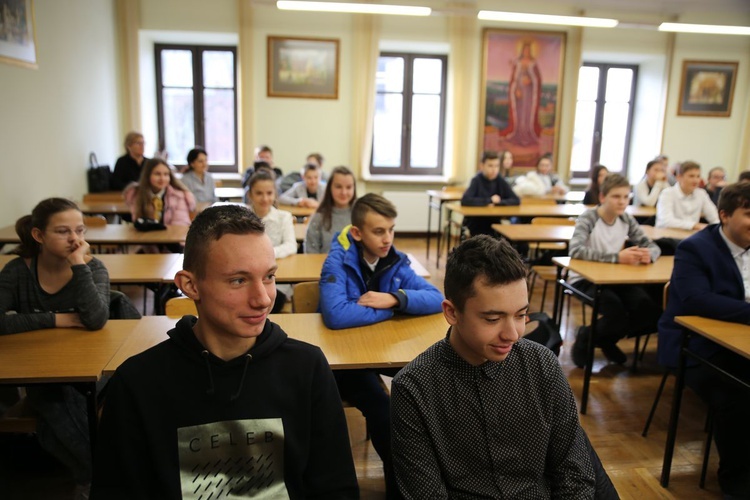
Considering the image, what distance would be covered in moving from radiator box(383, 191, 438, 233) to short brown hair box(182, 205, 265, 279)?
6646 mm

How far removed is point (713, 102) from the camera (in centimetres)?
818

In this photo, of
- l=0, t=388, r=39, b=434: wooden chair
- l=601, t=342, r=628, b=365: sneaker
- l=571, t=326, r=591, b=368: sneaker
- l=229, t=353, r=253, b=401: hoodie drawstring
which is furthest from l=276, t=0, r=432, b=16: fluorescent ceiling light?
l=229, t=353, r=253, b=401: hoodie drawstring

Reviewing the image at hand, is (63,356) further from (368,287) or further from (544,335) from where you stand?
(544,335)

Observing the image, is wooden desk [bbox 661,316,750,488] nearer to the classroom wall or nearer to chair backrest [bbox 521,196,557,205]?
chair backrest [bbox 521,196,557,205]

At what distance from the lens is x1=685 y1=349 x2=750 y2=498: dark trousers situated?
2.11 m

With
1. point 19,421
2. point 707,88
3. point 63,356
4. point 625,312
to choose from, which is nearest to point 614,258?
point 625,312

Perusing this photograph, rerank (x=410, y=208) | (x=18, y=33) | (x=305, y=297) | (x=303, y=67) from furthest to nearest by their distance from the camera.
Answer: (x=410, y=208) < (x=303, y=67) < (x=18, y=33) < (x=305, y=297)

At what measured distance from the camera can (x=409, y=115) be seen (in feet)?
26.4

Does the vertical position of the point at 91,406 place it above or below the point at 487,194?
below

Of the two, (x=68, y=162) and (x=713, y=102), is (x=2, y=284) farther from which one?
(x=713, y=102)

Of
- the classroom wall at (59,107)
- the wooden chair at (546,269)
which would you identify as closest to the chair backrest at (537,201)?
the wooden chair at (546,269)

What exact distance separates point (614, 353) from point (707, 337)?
1.45 metres

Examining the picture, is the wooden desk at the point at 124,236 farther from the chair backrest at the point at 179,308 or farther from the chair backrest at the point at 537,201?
the chair backrest at the point at 537,201

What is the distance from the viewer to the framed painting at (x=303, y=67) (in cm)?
726
